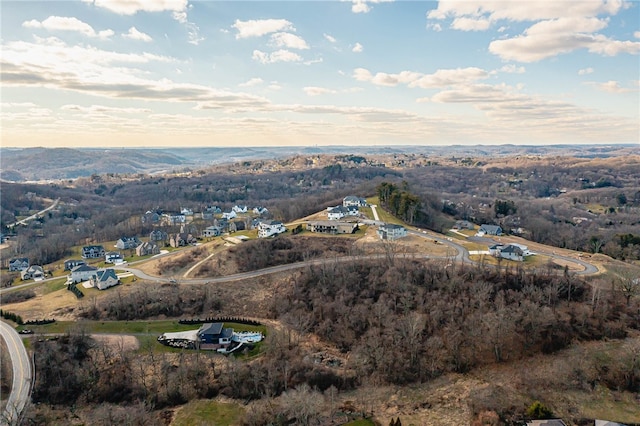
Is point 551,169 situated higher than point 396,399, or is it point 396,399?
point 551,169

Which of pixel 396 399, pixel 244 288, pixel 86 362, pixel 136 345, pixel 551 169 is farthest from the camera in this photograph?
pixel 551 169

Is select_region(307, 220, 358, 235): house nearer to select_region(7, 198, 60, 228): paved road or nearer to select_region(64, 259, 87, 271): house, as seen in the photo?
select_region(64, 259, 87, 271): house

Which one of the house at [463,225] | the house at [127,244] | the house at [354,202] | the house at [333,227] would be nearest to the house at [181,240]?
the house at [127,244]

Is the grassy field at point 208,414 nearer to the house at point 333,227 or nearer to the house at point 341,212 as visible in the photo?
the house at point 333,227

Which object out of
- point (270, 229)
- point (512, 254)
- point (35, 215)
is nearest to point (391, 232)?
point (512, 254)

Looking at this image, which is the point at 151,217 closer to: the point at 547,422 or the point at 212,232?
the point at 212,232

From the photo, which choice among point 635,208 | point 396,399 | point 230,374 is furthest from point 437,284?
point 635,208

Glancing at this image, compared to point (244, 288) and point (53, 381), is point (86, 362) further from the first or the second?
point (244, 288)
